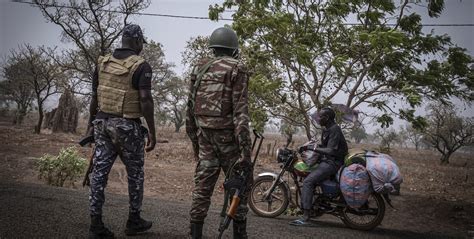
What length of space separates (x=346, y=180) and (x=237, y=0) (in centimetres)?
505

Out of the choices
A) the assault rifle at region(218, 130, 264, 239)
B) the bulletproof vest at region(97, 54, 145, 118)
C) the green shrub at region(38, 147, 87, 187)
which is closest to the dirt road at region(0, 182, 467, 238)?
the assault rifle at region(218, 130, 264, 239)

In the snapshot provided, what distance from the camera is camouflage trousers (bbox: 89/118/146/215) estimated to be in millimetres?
3504

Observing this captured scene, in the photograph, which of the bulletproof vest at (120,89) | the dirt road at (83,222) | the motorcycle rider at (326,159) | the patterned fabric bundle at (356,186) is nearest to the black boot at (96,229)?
the dirt road at (83,222)

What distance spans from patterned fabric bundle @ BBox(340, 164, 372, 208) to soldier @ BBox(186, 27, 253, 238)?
2.83 meters

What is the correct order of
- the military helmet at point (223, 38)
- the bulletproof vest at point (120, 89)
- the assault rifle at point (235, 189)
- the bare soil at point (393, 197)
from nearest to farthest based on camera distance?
the assault rifle at point (235, 189) < the military helmet at point (223, 38) < the bulletproof vest at point (120, 89) < the bare soil at point (393, 197)

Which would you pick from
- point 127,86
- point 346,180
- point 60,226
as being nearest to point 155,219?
point 60,226

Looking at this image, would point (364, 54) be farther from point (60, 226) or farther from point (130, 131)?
point (60, 226)

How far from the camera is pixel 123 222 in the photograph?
169 inches

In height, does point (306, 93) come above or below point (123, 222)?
above

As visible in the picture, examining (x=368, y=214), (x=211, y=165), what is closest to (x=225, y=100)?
(x=211, y=165)

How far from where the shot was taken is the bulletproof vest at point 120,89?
3604mm

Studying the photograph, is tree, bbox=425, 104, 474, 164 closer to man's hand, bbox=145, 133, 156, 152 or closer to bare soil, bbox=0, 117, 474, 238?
bare soil, bbox=0, 117, 474, 238

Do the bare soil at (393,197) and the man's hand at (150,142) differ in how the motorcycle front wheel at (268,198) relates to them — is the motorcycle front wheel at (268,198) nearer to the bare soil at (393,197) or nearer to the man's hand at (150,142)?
the bare soil at (393,197)

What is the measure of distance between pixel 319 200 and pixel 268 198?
91cm
